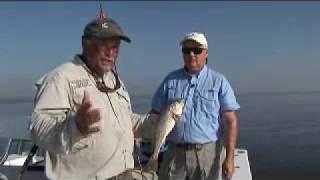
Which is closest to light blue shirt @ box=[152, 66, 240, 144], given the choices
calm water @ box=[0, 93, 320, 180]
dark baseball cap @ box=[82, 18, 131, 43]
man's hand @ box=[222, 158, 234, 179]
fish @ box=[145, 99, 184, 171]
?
man's hand @ box=[222, 158, 234, 179]

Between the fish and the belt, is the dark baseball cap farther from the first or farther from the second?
the belt

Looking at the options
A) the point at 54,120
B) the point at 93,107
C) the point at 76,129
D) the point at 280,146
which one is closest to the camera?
the point at 76,129

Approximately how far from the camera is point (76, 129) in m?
3.24

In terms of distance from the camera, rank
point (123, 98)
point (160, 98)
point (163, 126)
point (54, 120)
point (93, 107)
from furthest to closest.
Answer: point (160, 98)
point (163, 126)
point (123, 98)
point (93, 107)
point (54, 120)

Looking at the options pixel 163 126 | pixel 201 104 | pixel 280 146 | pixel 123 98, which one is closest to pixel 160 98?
pixel 201 104

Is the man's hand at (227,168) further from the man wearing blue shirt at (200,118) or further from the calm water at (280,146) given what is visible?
the calm water at (280,146)

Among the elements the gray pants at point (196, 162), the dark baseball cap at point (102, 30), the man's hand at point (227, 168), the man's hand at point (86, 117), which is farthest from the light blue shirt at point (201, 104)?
the man's hand at point (86, 117)

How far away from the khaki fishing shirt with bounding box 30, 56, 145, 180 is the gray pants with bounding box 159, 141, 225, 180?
2039mm

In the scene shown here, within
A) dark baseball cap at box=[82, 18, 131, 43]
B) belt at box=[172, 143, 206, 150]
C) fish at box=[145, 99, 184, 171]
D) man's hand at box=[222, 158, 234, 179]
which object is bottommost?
man's hand at box=[222, 158, 234, 179]

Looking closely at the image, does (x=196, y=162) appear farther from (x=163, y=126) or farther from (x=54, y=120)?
(x=54, y=120)

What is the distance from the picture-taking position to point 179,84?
6160 mm

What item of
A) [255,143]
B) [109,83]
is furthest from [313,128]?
[109,83]

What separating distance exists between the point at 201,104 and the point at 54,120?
2822mm

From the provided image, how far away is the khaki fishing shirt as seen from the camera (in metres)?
3.41
